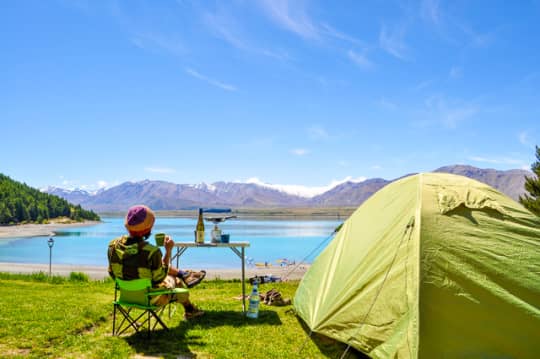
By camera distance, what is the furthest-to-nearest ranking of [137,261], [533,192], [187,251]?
[187,251] < [533,192] < [137,261]

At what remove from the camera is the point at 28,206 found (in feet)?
331

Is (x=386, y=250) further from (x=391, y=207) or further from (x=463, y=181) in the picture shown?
(x=463, y=181)

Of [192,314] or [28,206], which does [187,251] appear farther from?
[28,206]

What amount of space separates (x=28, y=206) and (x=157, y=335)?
109 m

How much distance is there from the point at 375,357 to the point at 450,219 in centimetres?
185

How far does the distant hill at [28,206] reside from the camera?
95750 millimetres

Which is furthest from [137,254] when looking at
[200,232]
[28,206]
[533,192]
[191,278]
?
[28,206]

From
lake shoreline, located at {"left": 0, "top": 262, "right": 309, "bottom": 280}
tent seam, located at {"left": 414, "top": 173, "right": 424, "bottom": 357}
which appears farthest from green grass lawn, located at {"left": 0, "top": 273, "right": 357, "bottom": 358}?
lake shoreline, located at {"left": 0, "top": 262, "right": 309, "bottom": 280}

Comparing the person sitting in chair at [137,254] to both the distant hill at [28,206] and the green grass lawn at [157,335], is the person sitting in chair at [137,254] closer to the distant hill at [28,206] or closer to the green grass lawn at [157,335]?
the green grass lawn at [157,335]

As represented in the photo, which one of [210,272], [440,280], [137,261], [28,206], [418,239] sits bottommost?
[210,272]

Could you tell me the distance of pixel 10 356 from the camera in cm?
508

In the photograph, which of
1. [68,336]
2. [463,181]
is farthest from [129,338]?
[463,181]

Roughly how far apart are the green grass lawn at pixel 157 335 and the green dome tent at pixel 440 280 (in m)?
0.61

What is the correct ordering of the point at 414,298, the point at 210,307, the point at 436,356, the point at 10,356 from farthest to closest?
Answer: the point at 210,307, the point at 10,356, the point at 414,298, the point at 436,356
